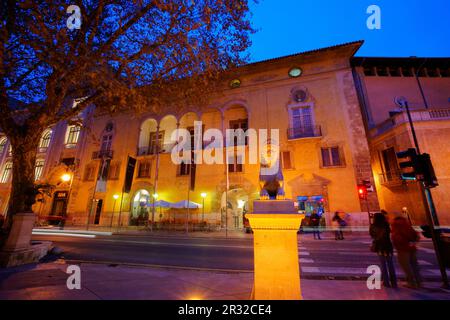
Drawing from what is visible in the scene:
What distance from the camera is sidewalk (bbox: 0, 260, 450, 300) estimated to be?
357 centimetres

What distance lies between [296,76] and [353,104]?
5866mm

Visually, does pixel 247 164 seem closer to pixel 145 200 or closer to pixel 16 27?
pixel 145 200

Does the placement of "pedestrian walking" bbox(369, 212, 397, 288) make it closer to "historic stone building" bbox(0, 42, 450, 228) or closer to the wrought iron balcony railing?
"historic stone building" bbox(0, 42, 450, 228)

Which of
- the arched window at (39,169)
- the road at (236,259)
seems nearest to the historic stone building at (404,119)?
the road at (236,259)

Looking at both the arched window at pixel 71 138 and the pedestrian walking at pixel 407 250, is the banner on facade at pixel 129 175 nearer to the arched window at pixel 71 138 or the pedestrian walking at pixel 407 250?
the arched window at pixel 71 138

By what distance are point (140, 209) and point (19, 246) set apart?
1840 cm

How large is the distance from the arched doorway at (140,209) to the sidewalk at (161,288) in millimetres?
17337

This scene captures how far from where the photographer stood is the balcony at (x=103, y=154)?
24328mm

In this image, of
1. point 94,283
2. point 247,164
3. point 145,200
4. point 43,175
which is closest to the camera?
point 94,283

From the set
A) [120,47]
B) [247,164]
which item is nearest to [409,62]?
[247,164]

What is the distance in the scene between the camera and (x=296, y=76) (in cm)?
2023

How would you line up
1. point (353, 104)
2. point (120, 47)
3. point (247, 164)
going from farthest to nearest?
point (247, 164), point (353, 104), point (120, 47)

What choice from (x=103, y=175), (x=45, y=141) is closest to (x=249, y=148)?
(x=103, y=175)

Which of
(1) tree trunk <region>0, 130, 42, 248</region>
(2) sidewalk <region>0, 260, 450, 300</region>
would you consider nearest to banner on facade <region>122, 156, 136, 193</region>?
(1) tree trunk <region>0, 130, 42, 248</region>
